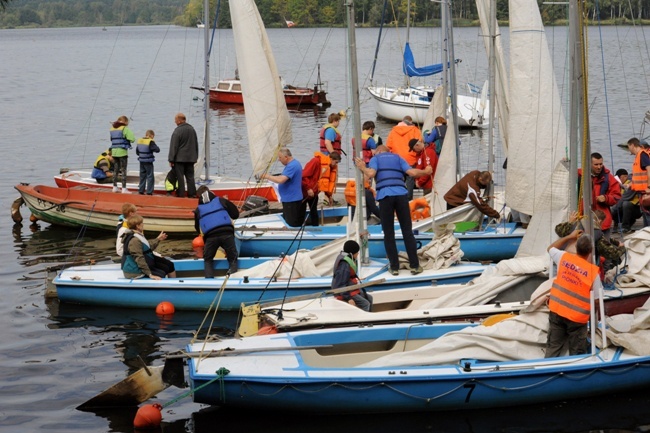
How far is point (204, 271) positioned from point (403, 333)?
4.96 m

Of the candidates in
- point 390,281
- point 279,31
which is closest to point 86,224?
point 390,281

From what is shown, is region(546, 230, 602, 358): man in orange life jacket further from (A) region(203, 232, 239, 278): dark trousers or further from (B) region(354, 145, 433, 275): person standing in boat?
(A) region(203, 232, 239, 278): dark trousers

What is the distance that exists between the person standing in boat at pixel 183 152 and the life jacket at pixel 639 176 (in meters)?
9.21

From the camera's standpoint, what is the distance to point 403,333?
43.1 ft

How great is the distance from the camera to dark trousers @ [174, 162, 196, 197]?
75.3ft

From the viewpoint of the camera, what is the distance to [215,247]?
54.4ft

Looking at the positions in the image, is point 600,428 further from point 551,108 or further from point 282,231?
point 282,231

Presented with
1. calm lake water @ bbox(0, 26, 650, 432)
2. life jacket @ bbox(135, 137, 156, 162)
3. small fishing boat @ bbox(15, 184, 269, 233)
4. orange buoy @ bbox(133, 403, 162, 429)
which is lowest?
calm lake water @ bbox(0, 26, 650, 432)

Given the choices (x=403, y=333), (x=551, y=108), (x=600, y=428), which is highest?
(x=551, y=108)

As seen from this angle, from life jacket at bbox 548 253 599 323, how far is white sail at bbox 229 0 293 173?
35.1 feet

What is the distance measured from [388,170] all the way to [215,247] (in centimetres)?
305

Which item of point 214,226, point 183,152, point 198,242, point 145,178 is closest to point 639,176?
point 214,226

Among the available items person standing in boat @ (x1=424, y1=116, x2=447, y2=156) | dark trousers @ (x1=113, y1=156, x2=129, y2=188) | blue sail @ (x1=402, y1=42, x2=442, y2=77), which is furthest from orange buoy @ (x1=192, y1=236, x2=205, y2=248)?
blue sail @ (x1=402, y1=42, x2=442, y2=77)

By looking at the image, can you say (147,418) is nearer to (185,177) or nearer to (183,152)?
(183,152)
